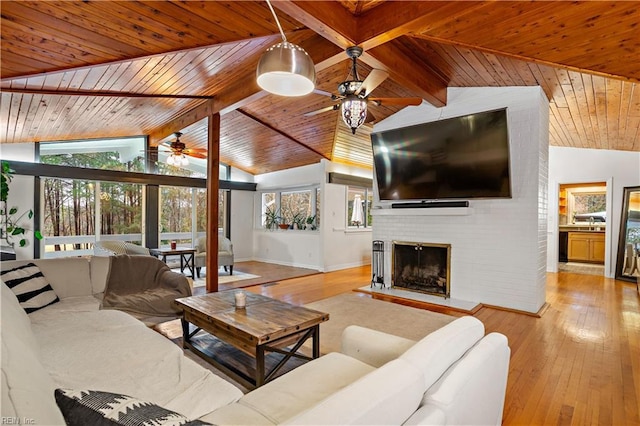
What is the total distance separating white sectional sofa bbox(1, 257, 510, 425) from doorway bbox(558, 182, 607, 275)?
297 inches

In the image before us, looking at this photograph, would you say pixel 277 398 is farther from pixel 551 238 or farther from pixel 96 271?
pixel 551 238

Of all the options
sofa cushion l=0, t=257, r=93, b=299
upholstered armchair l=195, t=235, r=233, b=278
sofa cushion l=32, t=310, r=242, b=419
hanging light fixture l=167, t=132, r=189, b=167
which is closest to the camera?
sofa cushion l=32, t=310, r=242, b=419

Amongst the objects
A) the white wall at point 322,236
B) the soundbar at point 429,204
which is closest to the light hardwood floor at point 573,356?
the soundbar at point 429,204

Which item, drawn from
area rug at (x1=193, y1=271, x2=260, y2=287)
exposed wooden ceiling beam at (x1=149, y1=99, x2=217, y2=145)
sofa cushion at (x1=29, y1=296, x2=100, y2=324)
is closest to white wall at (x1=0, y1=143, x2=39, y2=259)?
exposed wooden ceiling beam at (x1=149, y1=99, x2=217, y2=145)

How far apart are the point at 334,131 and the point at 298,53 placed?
4.44m

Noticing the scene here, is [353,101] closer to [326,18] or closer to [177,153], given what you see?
[326,18]

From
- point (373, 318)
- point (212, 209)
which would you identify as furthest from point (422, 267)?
point (212, 209)

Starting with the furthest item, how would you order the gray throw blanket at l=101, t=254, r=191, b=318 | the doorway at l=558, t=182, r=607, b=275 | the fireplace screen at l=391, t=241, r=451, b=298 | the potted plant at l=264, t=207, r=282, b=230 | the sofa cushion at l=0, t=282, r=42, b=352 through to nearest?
the potted plant at l=264, t=207, r=282, b=230
the doorway at l=558, t=182, r=607, b=275
the fireplace screen at l=391, t=241, r=451, b=298
the gray throw blanket at l=101, t=254, r=191, b=318
the sofa cushion at l=0, t=282, r=42, b=352

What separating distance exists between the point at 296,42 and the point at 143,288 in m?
3.26

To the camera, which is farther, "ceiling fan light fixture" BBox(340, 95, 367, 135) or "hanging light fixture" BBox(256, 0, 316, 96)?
"ceiling fan light fixture" BBox(340, 95, 367, 135)

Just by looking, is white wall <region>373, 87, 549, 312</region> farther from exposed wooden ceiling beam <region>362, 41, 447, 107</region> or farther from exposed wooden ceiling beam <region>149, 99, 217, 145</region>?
exposed wooden ceiling beam <region>149, 99, 217, 145</region>

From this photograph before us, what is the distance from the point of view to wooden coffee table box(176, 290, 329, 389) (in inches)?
86.4

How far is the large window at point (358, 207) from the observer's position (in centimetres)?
802

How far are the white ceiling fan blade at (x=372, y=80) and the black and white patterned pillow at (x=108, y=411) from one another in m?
2.75
